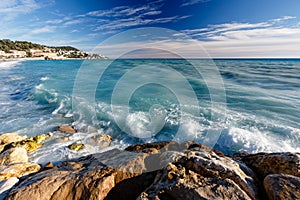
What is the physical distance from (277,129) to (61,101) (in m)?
13.5

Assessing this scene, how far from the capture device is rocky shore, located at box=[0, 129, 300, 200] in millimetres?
2135

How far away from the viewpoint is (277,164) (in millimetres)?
2766

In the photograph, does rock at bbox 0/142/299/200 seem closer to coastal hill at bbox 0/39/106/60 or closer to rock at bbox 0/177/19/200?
rock at bbox 0/177/19/200

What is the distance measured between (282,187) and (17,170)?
5.39m

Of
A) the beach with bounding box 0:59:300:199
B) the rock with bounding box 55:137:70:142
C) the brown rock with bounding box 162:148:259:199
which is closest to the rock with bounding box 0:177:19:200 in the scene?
the beach with bounding box 0:59:300:199

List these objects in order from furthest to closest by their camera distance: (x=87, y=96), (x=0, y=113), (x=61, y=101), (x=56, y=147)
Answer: (x=87, y=96), (x=61, y=101), (x=0, y=113), (x=56, y=147)

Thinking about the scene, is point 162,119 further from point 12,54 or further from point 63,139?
point 12,54

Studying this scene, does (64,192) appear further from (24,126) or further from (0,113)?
(0,113)

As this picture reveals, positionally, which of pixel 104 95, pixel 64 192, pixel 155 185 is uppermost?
pixel 155 185

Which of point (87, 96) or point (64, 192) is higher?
point (64, 192)

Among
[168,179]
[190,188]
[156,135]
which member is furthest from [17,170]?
[156,135]

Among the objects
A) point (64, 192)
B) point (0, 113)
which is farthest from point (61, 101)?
point (64, 192)

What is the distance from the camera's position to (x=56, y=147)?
6367mm

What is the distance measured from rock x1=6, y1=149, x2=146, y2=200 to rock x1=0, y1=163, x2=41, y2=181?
4.91 feet
